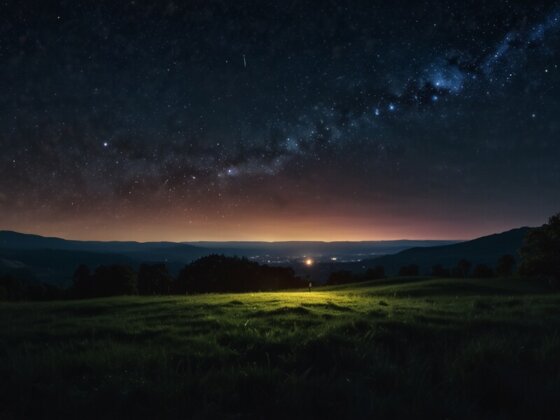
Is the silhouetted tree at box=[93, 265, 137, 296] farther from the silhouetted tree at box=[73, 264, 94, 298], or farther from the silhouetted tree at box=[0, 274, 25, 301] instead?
the silhouetted tree at box=[0, 274, 25, 301]

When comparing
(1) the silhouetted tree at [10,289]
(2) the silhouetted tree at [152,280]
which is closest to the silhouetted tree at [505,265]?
(2) the silhouetted tree at [152,280]

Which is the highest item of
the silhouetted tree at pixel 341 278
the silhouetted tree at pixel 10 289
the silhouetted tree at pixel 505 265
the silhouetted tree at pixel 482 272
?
the silhouetted tree at pixel 505 265

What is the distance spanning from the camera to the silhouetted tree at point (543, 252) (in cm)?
4794

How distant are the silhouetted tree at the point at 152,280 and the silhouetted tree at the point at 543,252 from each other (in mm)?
62221

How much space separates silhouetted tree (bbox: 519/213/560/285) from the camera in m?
47.9

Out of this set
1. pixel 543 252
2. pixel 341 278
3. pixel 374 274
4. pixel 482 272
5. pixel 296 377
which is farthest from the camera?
pixel 374 274

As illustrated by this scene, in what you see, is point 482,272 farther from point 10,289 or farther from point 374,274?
point 10,289

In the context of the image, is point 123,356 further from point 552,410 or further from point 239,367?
point 552,410

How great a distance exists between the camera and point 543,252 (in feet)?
161

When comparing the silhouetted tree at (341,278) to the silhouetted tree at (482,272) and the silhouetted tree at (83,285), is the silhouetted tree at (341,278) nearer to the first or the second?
the silhouetted tree at (482,272)

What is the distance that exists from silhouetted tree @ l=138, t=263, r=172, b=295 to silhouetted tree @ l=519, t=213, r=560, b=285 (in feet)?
204

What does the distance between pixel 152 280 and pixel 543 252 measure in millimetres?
68074

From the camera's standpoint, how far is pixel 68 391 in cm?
518

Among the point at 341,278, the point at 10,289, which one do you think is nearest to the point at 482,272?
the point at 341,278
